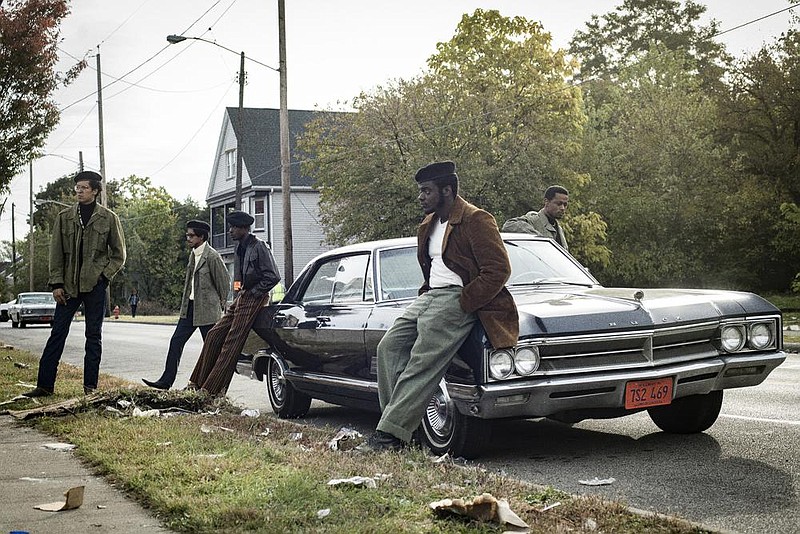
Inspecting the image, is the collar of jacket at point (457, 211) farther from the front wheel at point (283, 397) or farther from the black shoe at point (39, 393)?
the black shoe at point (39, 393)

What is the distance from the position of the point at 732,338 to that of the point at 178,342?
242 inches

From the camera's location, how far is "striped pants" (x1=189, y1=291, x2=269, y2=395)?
9945 mm

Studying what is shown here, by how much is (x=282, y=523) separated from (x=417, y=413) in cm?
206

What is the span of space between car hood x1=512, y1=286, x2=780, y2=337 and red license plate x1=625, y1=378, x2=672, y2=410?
0.35 meters

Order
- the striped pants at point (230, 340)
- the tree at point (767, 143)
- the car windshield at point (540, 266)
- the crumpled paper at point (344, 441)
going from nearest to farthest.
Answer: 1. the crumpled paper at point (344, 441)
2. the car windshield at point (540, 266)
3. the striped pants at point (230, 340)
4. the tree at point (767, 143)

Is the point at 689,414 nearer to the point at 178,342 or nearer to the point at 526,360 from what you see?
the point at 526,360

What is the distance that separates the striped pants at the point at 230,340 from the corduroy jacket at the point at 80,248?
1.21m

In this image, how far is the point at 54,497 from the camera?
18.6 feet

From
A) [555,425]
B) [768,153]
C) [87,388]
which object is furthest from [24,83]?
[768,153]

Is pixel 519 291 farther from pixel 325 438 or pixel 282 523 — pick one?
pixel 282 523

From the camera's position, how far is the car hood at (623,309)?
6.71m

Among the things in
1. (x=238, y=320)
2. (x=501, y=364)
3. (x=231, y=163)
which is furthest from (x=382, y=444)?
(x=231, y=163)

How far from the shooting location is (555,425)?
8.59 meters

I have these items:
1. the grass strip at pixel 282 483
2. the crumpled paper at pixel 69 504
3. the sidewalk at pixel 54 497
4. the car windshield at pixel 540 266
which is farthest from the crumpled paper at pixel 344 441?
the crumpled paper at pixel 69 504
